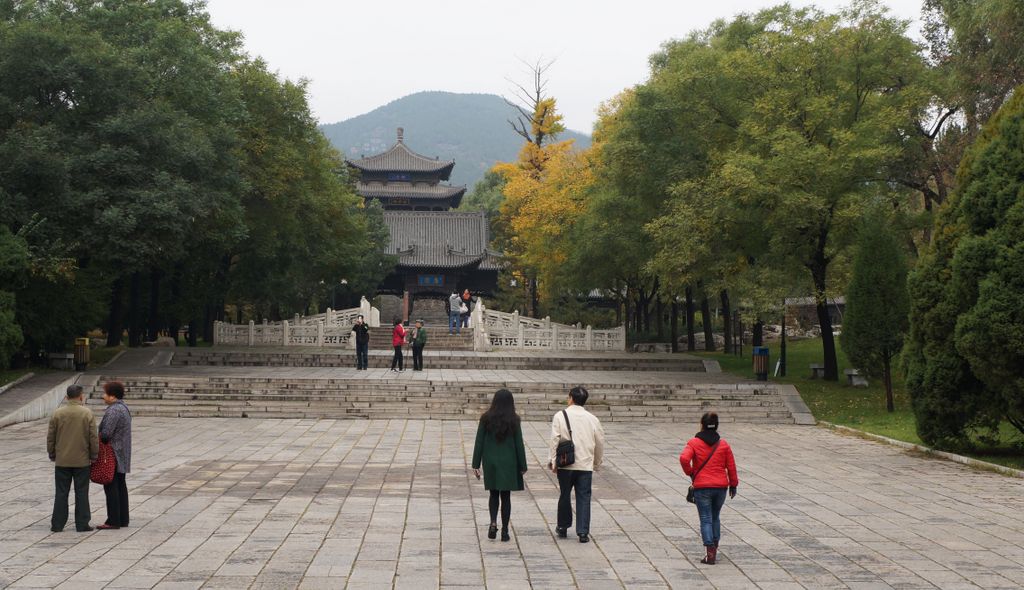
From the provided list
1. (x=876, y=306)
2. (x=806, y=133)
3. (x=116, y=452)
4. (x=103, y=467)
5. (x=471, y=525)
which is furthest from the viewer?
(x=806, y=133)

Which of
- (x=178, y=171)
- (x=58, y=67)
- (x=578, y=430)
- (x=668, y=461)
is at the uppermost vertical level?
(x=58, y=67)

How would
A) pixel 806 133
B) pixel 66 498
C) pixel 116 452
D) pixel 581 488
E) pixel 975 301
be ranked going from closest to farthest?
pixel 581 488, pixel 66 498, pixel 116 452, pixel 975 301, pixel 806 133

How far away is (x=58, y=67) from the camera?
69.9 feet

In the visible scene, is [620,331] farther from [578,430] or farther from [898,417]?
[578,430]

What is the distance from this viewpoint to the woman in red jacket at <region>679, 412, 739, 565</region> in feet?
24.9

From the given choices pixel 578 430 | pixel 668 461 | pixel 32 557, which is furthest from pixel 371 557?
pixel 668 461

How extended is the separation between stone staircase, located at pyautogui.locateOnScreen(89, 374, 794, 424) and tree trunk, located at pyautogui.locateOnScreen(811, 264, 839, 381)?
291 centimetres

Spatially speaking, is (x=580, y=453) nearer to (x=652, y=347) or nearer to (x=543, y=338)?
(x=543, y=338)

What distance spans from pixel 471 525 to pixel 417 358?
57.6 ft

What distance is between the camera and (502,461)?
816 centimetres

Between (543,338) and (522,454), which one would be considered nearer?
(522,454)

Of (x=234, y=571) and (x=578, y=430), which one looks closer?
(x=234, y=571)

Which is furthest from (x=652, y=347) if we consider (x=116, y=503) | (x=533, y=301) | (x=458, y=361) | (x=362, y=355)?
(x=116, y=503)

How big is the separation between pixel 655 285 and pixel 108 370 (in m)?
21.2
